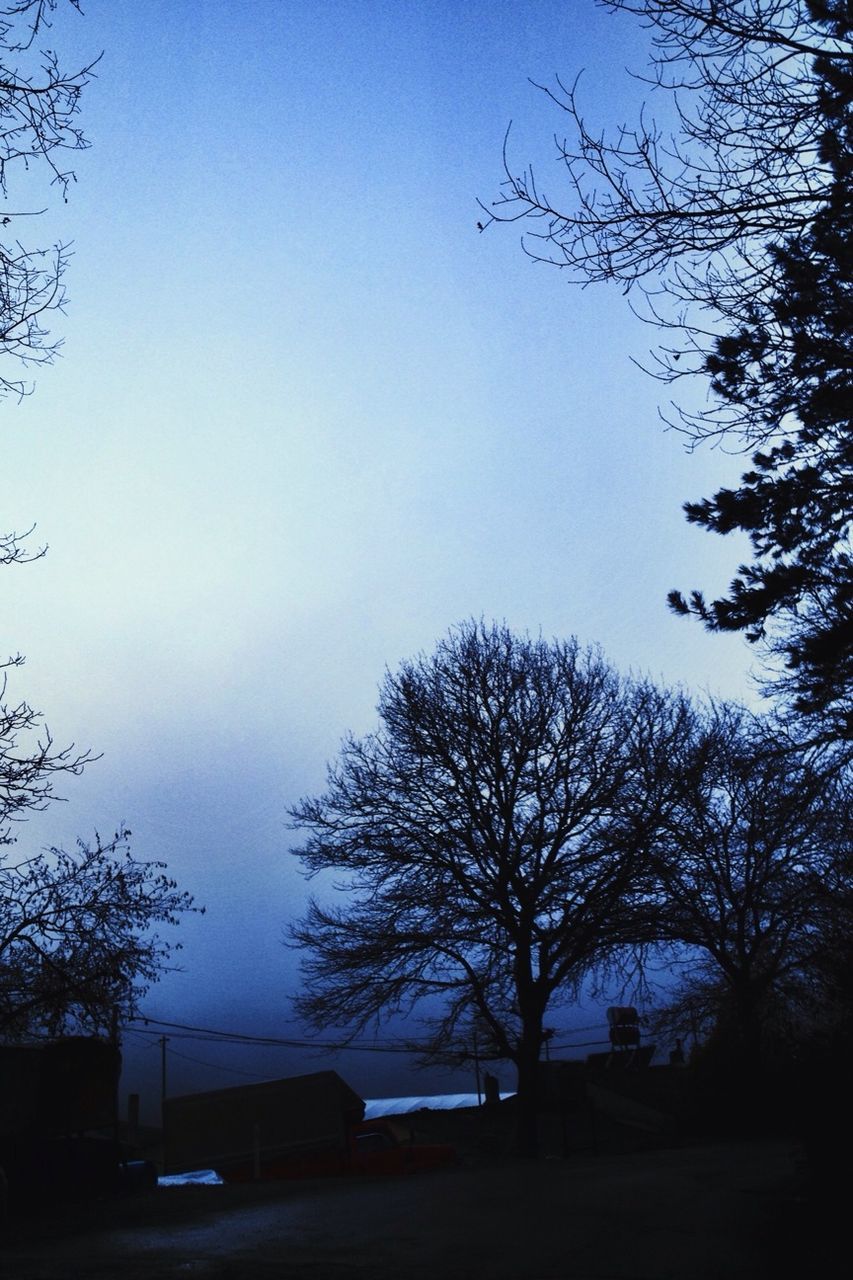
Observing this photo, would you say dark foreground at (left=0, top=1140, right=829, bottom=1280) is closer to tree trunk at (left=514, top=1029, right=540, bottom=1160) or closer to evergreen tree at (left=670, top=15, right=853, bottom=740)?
evergreen tree at (left=670, top=15, right=853, bottom=740)

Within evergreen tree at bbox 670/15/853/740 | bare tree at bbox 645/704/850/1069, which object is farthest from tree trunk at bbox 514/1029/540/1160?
evergreen tree at bbox 670/15/853/740

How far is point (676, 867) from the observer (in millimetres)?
25141

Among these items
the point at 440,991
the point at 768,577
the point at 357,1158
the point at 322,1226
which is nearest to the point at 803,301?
the point at 768,577

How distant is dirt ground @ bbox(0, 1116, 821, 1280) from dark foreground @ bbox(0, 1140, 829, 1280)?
0.02 m

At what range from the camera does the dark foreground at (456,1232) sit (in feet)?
27.1

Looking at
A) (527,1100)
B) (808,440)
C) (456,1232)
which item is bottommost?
(456,1232)

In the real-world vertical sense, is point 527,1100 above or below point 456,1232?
above

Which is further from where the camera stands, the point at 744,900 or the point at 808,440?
the point at 744,900

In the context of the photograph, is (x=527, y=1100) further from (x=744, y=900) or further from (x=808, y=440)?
(x=808, y=440)

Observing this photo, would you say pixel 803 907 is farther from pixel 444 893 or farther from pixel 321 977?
pixel 321 977

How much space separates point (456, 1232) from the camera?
9.79 metres

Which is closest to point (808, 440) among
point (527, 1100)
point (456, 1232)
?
point (456, 1232)

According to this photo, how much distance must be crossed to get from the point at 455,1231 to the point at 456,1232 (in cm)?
6

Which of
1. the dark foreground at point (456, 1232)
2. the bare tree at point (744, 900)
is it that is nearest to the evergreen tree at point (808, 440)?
the dark foreground at point (456, 1232)
